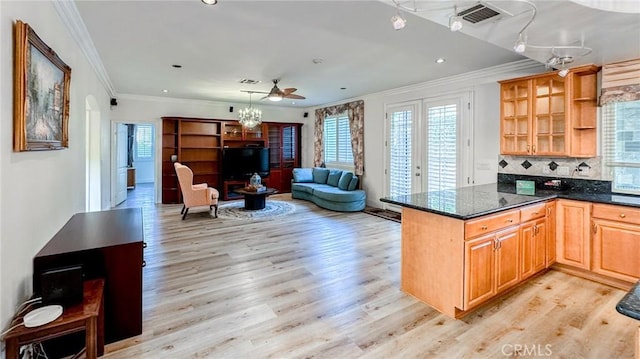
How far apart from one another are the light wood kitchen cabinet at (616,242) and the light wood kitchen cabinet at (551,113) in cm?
84

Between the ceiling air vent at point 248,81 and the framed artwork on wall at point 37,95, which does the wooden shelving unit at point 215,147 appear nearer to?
the ceiling air vent at point 248,81

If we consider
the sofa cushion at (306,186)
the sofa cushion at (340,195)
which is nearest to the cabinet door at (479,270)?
the sofa cushion at (340,195)

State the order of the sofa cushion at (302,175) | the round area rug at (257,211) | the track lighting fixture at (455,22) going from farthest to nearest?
1. the sofa cushion at (302,175)
2. the round area rug at (257,211)
3. the track lighting fixture at (455,22)

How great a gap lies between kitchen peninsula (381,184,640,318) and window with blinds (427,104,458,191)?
1.99 metres

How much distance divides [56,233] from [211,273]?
147 cm

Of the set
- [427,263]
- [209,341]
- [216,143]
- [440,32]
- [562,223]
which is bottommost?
[209,341]

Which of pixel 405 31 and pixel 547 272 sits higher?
pixel 405 31

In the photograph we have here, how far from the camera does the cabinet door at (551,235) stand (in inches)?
136

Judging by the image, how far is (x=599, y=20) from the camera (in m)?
2.39

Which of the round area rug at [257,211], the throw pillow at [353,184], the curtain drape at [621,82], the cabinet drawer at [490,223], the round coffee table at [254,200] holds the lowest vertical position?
the round area rug at [257,211]

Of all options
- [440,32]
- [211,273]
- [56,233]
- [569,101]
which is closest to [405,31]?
[440,32]

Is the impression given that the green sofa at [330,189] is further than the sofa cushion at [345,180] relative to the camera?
No

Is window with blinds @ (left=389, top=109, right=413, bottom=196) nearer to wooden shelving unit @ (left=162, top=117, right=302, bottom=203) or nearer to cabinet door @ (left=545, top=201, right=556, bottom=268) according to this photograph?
cabinet door @ (left=545, top=201, right=556, bottom=268)

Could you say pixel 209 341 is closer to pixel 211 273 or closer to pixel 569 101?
pixel 211 273
